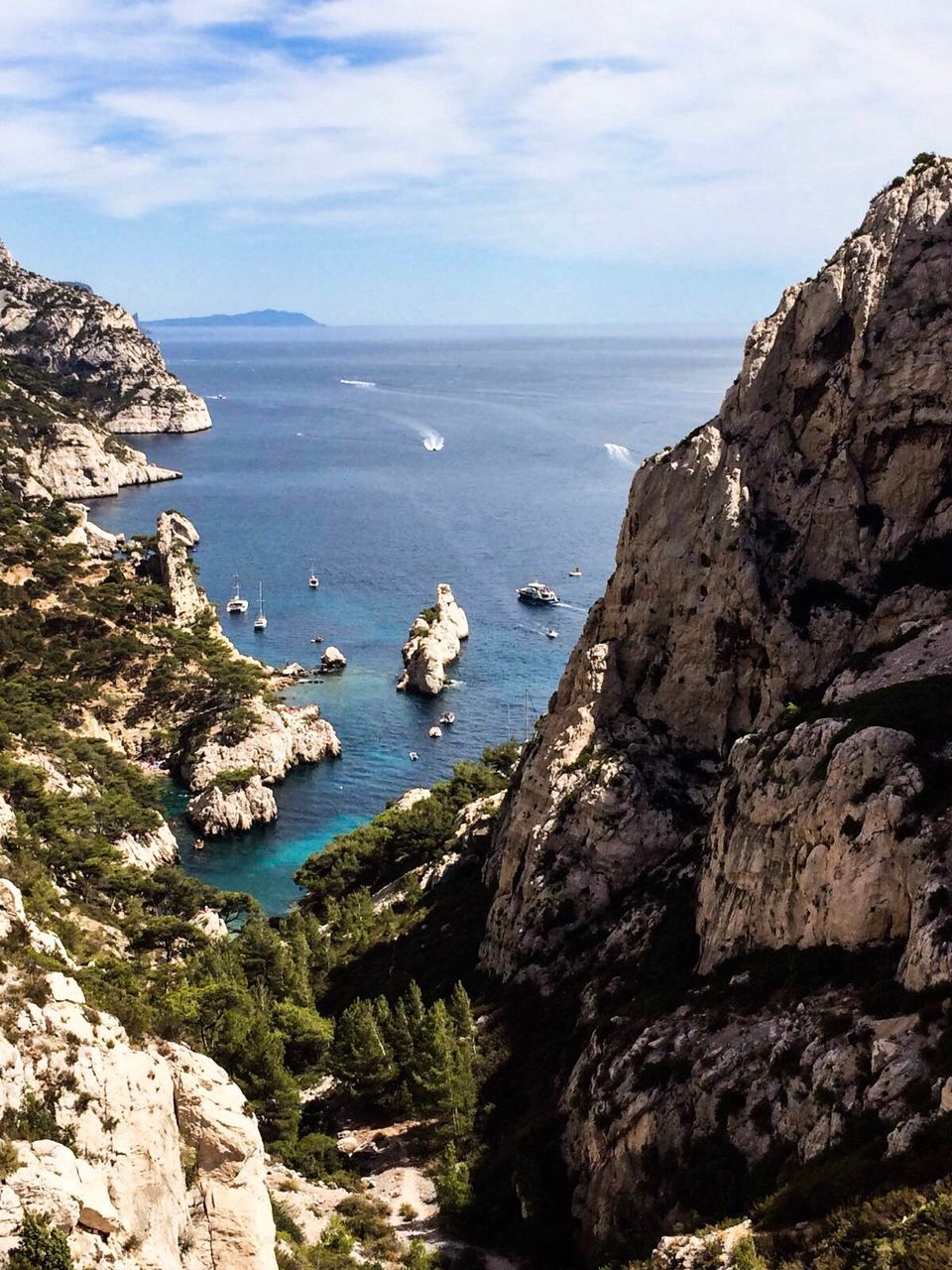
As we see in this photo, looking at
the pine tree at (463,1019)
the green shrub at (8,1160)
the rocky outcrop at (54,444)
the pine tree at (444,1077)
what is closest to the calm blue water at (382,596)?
the rocky outcrop at (54,444)

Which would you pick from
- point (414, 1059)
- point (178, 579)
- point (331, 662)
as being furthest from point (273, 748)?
point (414, 1059)

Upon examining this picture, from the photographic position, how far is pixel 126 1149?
71.3 feet

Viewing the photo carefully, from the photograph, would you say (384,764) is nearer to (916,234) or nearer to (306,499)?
(916,234)

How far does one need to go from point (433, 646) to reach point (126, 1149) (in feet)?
296

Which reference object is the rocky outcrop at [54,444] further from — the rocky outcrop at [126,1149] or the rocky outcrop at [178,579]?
the rocky outcrop at [126,1149]

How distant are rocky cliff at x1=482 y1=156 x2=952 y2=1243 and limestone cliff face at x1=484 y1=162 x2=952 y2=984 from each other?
0.32 feet

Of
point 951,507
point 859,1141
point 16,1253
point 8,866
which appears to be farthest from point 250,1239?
point 951,507

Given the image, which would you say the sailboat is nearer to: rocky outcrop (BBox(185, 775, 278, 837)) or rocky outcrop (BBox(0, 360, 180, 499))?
rocky outcrop (BBox(185, 775, 278, 837))

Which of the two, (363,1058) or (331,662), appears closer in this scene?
(363,1058)

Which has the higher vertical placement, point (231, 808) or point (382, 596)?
point (382, 596)

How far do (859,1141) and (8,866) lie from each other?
3280 cm

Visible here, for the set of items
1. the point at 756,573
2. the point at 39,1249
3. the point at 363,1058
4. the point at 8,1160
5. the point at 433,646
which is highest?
the point at 756,573

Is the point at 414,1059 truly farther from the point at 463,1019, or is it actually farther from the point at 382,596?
the point at 382,596

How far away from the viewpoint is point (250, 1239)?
24125 millimetres
